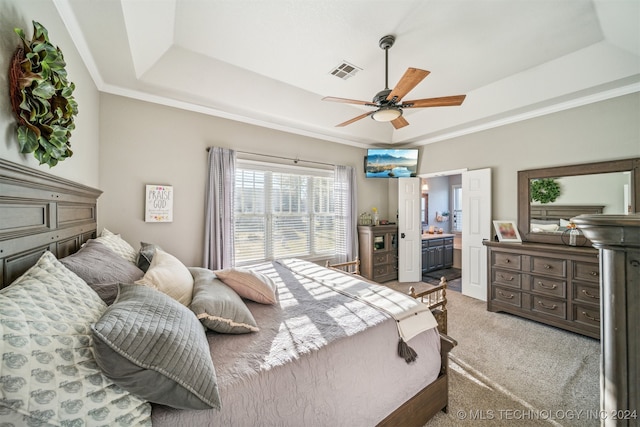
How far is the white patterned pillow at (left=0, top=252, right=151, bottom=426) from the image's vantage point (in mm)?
608

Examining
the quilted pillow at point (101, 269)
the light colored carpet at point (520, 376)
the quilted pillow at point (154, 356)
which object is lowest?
the light colored carpet at point (520, 376)

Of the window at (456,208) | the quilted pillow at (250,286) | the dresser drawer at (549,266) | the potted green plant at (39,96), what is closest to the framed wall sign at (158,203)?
the potted green plant at (39,96)

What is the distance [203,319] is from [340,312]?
2.75 ft

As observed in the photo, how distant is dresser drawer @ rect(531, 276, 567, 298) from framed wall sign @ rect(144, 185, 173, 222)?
4624 mm

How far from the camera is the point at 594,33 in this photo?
7.77 ft

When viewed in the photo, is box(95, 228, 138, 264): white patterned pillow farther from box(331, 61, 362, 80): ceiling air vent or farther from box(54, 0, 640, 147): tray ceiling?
box(331, 61, 362, 80): ceiling air vent

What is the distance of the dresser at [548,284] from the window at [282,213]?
255cm

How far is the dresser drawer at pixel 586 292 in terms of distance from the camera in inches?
104

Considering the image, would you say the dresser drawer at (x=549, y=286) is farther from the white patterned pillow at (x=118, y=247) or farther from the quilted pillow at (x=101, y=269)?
the white patterned pillow at (x=118, y=247)

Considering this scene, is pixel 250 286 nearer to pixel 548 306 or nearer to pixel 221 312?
pixel 221 312

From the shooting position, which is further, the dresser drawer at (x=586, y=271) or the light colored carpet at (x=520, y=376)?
the dresser drawer at (x=586, y=271)

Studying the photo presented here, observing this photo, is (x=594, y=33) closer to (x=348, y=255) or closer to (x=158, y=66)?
(x=348, y=255)

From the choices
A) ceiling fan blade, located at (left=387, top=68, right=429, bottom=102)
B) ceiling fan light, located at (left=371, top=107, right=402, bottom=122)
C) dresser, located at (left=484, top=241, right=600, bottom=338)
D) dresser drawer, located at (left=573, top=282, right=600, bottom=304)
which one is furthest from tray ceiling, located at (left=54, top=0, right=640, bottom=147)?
dresser drawer, located at (left=573, top=282, right=600, bottom=304)

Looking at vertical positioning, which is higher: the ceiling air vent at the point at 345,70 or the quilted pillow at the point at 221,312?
the ceiling air vent at the point at 345,70
